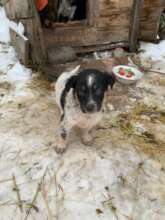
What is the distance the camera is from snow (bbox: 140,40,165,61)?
20.1 feet

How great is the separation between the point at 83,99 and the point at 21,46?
9.19ft

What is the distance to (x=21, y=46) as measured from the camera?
17.4 feet

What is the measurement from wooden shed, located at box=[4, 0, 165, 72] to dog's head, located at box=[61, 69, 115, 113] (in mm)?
2233

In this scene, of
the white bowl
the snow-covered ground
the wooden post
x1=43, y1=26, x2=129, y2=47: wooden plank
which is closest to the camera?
the snow-covered ground

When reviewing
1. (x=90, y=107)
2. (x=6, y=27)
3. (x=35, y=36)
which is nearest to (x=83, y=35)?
(x=35, y=36)

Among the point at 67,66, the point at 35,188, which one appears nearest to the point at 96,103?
the point at 35,188

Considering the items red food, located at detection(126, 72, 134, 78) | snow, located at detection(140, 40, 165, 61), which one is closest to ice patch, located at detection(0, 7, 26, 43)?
red food, located at detection(126, 72, 134, 78)

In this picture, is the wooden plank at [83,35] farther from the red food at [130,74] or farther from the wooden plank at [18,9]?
the red food at [130,74]

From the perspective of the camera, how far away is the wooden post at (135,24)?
5.73 metres

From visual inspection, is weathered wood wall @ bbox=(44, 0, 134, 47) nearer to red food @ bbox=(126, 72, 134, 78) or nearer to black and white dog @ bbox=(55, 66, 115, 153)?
red food @ bbox=(126, 72, 134, 78)

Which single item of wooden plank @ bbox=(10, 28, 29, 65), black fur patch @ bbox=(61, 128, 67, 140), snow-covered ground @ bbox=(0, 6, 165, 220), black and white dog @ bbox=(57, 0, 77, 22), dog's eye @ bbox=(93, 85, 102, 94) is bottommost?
snow-covered ground @ bbox=(0, 6, 165, 220)

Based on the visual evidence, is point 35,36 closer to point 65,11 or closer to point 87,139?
point 65,11

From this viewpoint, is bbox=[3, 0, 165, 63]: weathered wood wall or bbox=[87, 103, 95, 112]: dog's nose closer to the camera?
bbox=[87, 103, 95, 112]: dog's nose

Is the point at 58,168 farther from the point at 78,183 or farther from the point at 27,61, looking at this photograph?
the point at 27,61
